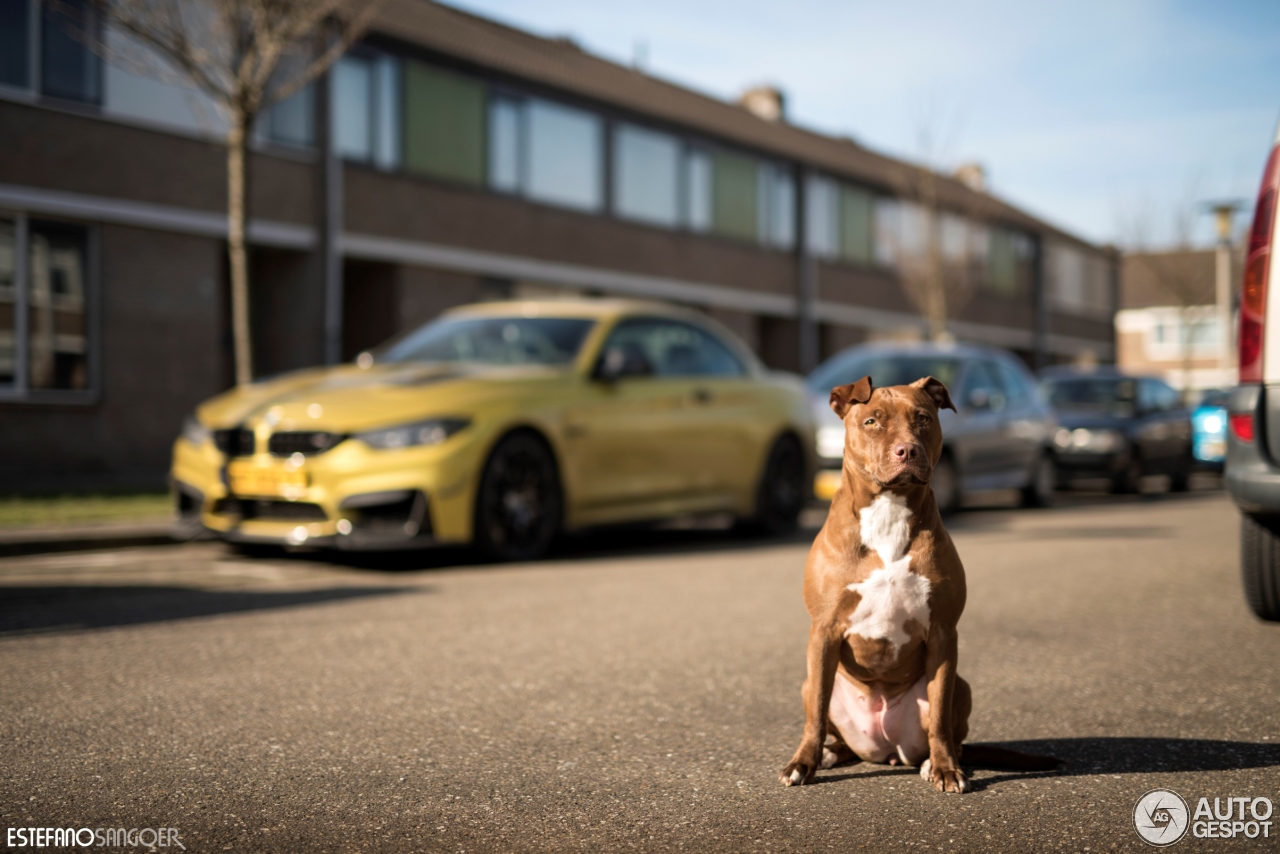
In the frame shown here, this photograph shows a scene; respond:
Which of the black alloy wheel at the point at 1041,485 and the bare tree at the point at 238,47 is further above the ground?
the bare tree at the point at 238,47

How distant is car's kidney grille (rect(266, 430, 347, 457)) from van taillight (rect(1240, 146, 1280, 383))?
512 cm

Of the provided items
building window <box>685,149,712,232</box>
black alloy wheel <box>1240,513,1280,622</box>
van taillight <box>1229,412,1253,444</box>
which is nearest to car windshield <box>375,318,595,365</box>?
black alloy wheel <box>1240,513,1280,622</box>

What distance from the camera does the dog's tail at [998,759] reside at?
357 cm

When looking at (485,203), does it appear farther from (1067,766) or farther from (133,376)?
(1067,766)

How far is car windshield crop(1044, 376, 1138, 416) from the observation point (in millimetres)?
18219

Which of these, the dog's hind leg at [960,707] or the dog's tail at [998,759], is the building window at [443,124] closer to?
the dog's tail at [998,759]

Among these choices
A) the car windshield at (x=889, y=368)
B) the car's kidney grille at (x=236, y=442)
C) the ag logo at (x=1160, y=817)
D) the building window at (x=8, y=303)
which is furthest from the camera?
the building window at (x=8, y=303)

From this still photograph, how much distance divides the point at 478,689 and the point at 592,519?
450 cm

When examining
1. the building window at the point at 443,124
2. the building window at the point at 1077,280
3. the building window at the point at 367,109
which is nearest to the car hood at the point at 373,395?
the building window at the point at 367,109

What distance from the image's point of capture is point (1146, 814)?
322 cm

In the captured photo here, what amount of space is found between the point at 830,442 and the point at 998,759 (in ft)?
30.0

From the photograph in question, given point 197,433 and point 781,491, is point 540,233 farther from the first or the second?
point 197,433

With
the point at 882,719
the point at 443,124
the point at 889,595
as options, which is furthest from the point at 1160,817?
the point at 443,124

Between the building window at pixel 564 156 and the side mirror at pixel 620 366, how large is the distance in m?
15.6
